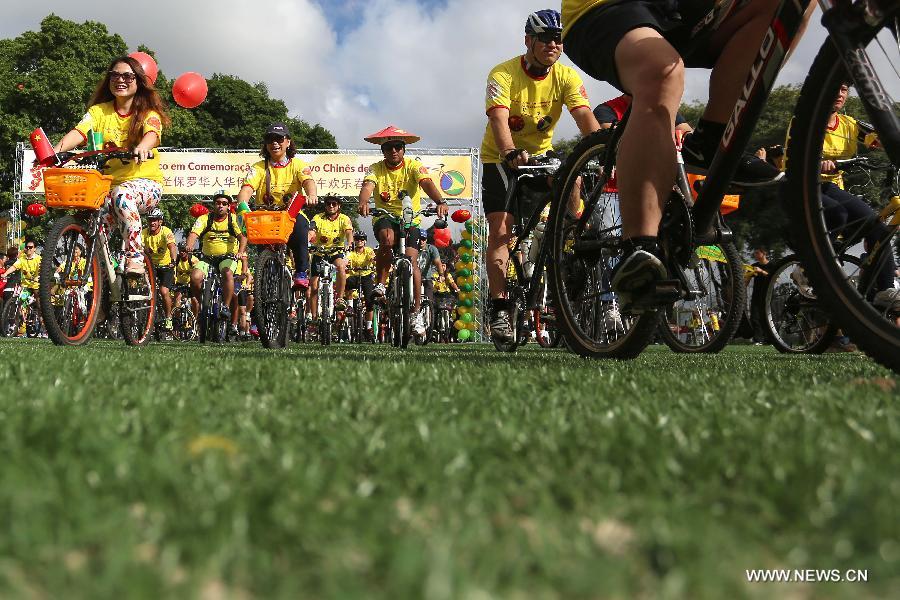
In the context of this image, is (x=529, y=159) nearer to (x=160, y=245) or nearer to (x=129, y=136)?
(x=129, y=136)

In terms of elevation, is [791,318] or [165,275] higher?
[165,275]

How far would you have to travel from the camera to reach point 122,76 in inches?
266

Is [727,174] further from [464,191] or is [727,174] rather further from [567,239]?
[464,191]

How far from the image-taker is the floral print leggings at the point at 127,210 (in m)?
6.46

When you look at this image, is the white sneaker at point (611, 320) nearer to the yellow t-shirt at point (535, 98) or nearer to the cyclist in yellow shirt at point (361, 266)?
the yellow t-shirt at point (535, 98)

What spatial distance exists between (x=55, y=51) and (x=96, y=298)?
33391mm

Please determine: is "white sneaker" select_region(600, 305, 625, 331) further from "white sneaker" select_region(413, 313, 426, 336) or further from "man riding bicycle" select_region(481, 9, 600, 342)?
"white sneaker" select_region(413, 313, 426, 336)

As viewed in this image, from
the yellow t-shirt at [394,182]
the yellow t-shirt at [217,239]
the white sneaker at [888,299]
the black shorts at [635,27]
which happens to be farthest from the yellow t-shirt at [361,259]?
the white sneaker at [888,299]

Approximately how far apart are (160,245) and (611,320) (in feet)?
37.5

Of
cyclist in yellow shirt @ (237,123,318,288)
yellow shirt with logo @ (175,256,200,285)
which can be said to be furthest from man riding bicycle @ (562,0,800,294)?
yellow shirt with logo @ (175,256,200,285)

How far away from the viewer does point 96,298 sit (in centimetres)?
627

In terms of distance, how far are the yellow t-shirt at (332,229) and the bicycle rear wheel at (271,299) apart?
5606 millimetres

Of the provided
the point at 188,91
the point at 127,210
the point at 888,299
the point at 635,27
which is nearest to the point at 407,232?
the point at 188,91

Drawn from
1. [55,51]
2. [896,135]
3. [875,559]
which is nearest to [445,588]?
[875,559]
